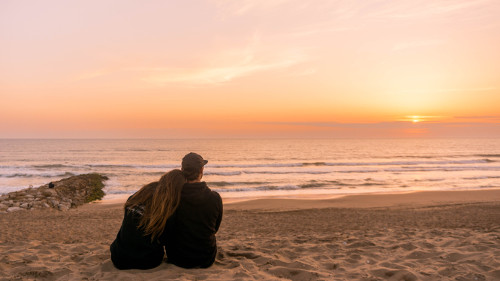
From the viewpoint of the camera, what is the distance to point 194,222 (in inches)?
167

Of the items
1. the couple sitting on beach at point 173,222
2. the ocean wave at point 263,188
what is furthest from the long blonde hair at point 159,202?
the ocean wave at point 263,188

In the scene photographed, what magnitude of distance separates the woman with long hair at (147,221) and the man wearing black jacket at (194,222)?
12 centimetres

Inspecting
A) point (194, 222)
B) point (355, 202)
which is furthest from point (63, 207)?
point (355, 202)

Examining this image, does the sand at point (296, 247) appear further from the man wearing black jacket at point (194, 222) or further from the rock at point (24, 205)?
the rock at point (24, 205)

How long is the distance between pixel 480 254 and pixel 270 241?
3561mm

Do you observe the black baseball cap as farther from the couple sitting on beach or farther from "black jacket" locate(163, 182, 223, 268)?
"black jacket" locate(163, 182, 223, 268)

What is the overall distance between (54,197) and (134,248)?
12830 mm

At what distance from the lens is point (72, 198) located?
15.4 m

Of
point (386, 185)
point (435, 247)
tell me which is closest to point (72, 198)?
point (435, 247)

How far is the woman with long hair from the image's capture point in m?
3.95

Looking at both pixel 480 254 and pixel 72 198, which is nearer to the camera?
pixel 480 254

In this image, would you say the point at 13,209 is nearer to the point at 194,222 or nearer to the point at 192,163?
the point at 194,222

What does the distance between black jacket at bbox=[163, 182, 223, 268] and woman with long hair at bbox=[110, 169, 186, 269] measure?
0.43ft

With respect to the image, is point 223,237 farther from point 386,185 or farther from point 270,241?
point 386,185
